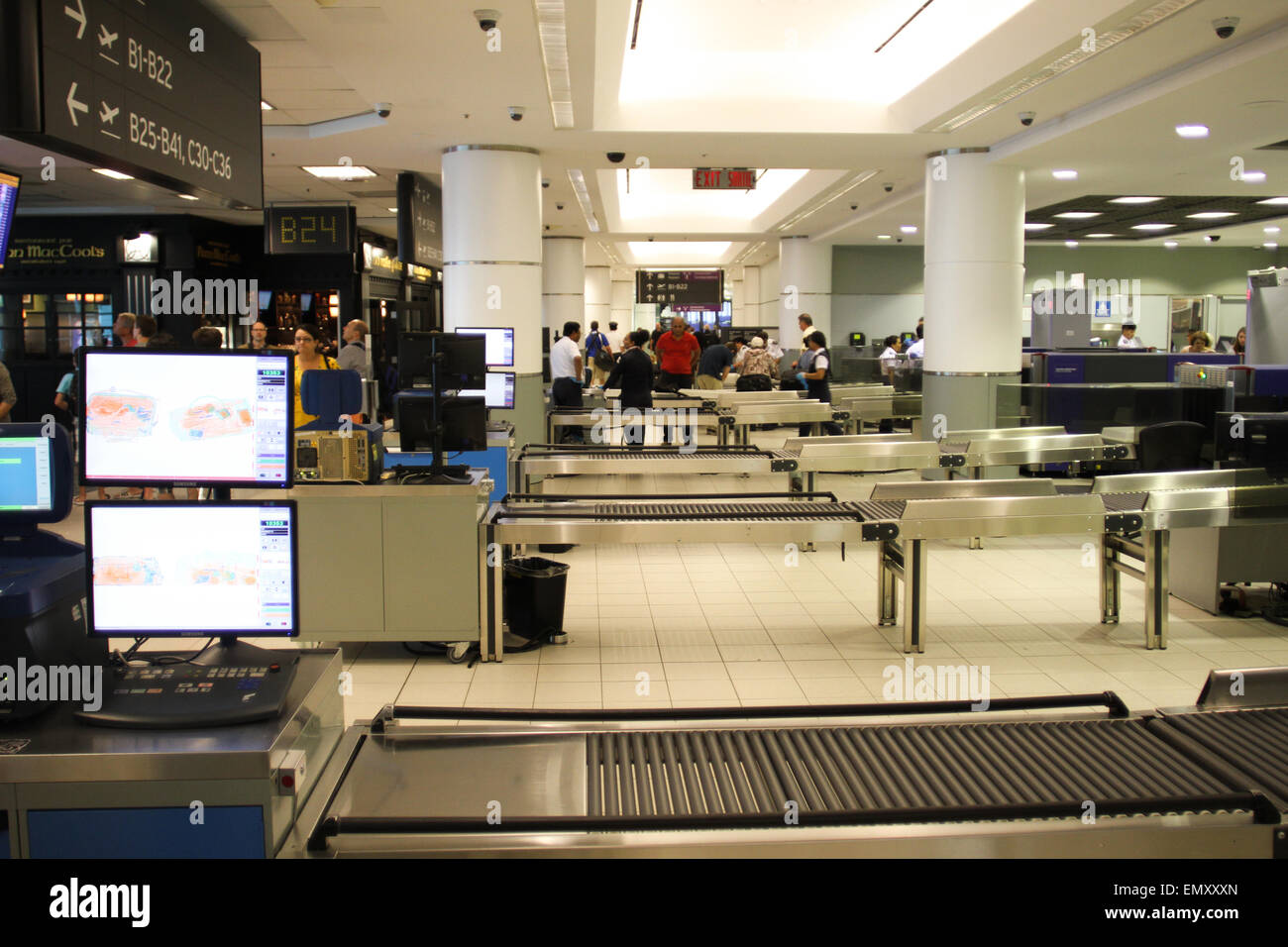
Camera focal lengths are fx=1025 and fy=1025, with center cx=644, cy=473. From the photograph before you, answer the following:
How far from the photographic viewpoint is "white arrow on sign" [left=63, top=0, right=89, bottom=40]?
372cm

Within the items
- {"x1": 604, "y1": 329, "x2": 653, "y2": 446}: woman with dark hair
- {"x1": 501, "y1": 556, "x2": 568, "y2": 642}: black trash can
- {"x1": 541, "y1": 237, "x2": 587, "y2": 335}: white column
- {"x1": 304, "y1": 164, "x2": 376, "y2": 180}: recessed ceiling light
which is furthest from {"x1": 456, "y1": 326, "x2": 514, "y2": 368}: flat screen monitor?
{"x1": 541, "y1": 237, "x2": 587, "y2": 335}: white column

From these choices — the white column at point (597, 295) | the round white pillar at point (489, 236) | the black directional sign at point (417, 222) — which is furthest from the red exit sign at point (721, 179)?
the white column at point (597, 295)

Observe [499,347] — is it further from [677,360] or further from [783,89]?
[677,360]

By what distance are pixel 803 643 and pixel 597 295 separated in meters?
25.5

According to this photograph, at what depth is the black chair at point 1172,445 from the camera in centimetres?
866

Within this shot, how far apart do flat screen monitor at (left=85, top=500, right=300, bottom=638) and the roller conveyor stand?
16.3 inches

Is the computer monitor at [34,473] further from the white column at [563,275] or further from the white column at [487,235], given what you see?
the white column at [563,275]

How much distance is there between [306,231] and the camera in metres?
12.1

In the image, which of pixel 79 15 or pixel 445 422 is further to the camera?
pixel 445 422

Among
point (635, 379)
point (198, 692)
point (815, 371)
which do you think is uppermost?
point (815, 371)

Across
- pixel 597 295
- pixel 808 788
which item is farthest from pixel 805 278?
pixel 808 788

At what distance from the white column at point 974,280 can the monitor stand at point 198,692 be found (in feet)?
34.1

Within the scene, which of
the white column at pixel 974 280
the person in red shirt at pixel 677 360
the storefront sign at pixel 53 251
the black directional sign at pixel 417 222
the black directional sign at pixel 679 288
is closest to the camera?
the white column at pixel 974 280
